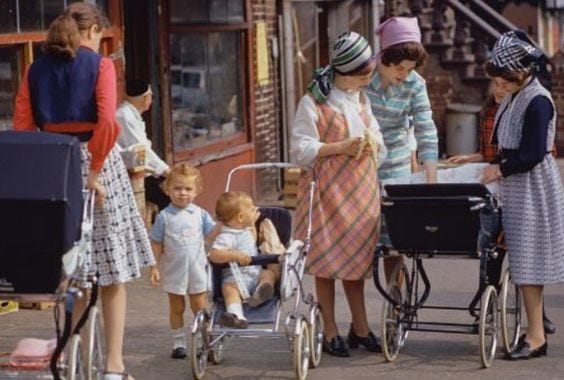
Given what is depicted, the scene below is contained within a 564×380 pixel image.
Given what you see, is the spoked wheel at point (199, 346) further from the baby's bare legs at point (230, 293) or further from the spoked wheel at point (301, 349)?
the spoked wheel at point (301, 349)

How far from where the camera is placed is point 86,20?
7.64 m

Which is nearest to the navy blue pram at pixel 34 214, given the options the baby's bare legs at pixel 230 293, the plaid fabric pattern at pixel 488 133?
the baby's bare legs at pixel 230 293

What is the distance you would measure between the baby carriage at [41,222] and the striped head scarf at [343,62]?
7.48 feet

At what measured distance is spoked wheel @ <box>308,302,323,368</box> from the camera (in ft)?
27.7

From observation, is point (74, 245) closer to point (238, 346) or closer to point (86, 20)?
point (86, 20)

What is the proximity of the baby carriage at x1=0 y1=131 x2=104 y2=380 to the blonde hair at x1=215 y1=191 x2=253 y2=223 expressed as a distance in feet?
5.49

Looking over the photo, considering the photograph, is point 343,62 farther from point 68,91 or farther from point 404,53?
point 68,91

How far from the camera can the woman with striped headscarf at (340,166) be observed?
8805mm

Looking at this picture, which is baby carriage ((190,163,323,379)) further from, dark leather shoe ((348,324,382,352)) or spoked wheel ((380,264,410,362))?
dark leather shoe ((348,324,382,352))

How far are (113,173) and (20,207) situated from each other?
1.14 m

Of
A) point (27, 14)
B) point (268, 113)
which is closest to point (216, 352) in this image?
point (27, 14)


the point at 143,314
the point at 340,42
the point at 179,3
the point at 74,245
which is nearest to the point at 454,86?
the point at 179,3

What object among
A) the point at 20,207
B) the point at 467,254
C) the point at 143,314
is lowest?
the point at 143,314

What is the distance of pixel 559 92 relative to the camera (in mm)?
21656
